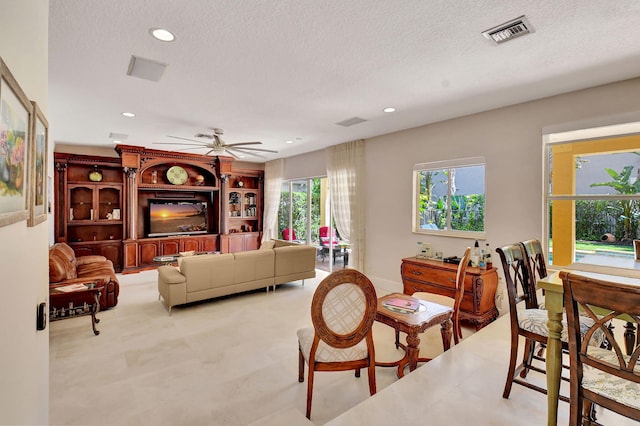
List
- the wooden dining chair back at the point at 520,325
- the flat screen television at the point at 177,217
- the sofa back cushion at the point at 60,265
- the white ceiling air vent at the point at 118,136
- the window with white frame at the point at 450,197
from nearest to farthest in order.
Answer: the wooden dining chair back at the point at 520,325
the sofa back cushion at the point at 60,265
the window with white frame at the point at 450,197
the white ceiling air vent at the point at 118,136
the flat screen television at the point at 177,217

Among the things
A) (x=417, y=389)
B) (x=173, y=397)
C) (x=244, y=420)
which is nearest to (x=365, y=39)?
(x=417, y=389)

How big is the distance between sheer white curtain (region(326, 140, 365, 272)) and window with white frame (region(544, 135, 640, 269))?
2805 millimetres

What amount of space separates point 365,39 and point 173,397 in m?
3.05

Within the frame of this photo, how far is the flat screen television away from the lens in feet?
23.3

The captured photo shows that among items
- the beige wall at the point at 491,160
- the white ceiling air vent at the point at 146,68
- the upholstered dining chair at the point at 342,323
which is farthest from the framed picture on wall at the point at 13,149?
the beige wall at the point at 491,160

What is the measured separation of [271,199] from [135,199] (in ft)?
10.4

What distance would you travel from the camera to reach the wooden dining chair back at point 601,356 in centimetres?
126

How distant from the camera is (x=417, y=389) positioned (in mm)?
2270

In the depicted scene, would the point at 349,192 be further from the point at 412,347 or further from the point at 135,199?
the point at 135,199

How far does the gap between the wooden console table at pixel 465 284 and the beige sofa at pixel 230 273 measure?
6.25 feet

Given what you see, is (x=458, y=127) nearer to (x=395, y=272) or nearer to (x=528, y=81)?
(x=528, y=81)

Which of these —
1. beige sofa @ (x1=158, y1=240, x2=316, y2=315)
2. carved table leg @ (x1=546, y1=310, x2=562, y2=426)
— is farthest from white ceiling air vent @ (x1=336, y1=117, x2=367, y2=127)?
carved table leg @ (x1=546, y1=310, x2=562, y2=426)

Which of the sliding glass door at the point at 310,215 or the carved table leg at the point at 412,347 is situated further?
the sliding glass door at the point at 310,215

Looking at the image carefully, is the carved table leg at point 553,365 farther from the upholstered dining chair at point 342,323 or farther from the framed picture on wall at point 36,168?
the framed picture on wall at point 36,168
